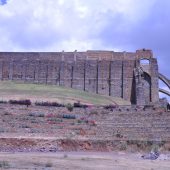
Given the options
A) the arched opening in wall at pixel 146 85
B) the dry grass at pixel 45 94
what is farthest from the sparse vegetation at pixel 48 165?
the arched opening in wall at pixel 146 85

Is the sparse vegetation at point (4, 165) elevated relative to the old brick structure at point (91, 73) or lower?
lower

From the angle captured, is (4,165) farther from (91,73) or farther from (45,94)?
(91,73)

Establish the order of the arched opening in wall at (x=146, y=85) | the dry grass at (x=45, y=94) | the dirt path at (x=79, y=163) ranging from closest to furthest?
the dirt path at (x=79, y=163)
the dry grass at (x=45, y=94)
the arched opening in wall at (x=146, y=85)

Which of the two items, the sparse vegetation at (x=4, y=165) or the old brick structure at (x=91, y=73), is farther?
the old brick structure at (x=91, y=73)

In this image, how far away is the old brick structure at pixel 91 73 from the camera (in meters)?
76.2

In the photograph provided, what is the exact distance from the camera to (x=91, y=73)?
7662 cm

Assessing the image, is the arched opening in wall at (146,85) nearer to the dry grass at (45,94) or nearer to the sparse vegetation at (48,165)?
the dry grass at (45,94)

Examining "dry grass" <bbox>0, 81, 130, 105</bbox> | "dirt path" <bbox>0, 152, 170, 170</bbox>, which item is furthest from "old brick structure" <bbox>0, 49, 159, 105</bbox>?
"dirt path" <bbox>0, 152, 170, 170</bbox>

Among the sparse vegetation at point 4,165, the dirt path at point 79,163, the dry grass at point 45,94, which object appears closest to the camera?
the sparse vegetation at point 4,165

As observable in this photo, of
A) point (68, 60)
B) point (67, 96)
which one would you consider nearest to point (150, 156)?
point (67, 96)

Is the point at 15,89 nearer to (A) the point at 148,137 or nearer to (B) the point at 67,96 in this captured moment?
(B) the point at 67,96

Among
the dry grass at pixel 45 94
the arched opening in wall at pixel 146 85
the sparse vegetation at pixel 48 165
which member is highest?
the arched opening in wall at pixel 146 85

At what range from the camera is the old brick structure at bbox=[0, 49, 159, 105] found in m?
76.2

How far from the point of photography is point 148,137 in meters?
43.8
